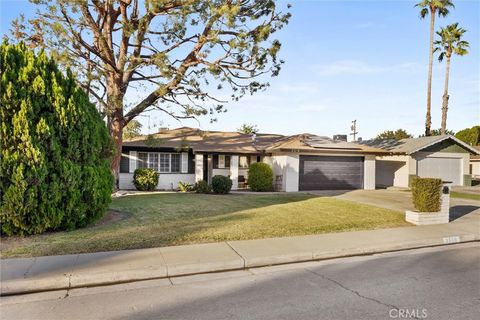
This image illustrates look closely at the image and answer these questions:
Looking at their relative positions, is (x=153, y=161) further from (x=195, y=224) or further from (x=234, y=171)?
(x=195, y=224)

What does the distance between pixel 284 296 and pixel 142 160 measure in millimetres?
17401

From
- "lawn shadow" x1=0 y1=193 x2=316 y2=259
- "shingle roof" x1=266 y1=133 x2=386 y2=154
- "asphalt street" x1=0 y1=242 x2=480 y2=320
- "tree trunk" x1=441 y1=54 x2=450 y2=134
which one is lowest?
"asphalt street" x1=0 y1=242 x2=480 y2=320

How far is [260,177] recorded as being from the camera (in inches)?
792

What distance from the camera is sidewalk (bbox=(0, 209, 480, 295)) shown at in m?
5.30

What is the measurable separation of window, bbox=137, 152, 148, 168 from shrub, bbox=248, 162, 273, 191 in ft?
21.1

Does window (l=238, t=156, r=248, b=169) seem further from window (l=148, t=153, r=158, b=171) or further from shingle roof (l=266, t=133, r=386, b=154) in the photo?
window (l=148, t=153, r=158, b=171)

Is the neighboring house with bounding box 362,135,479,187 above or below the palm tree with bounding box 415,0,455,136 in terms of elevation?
below

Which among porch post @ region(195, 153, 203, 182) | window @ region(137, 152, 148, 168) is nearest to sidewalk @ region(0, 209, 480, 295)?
porch post @ region(195, 153, 203, 182)

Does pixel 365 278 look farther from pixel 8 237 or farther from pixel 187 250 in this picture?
pixel 8 237

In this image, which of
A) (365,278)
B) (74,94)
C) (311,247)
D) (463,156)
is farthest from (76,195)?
(463,156)

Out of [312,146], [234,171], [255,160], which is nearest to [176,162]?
[234,171]

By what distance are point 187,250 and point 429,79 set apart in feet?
97.7

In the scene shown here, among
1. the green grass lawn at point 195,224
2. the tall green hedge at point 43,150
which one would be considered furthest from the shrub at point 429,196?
the tall green hedge at point 43,150

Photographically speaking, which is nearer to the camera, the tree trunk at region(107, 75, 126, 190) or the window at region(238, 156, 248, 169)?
the tree trunk at region(107, 75, 126, 190)
